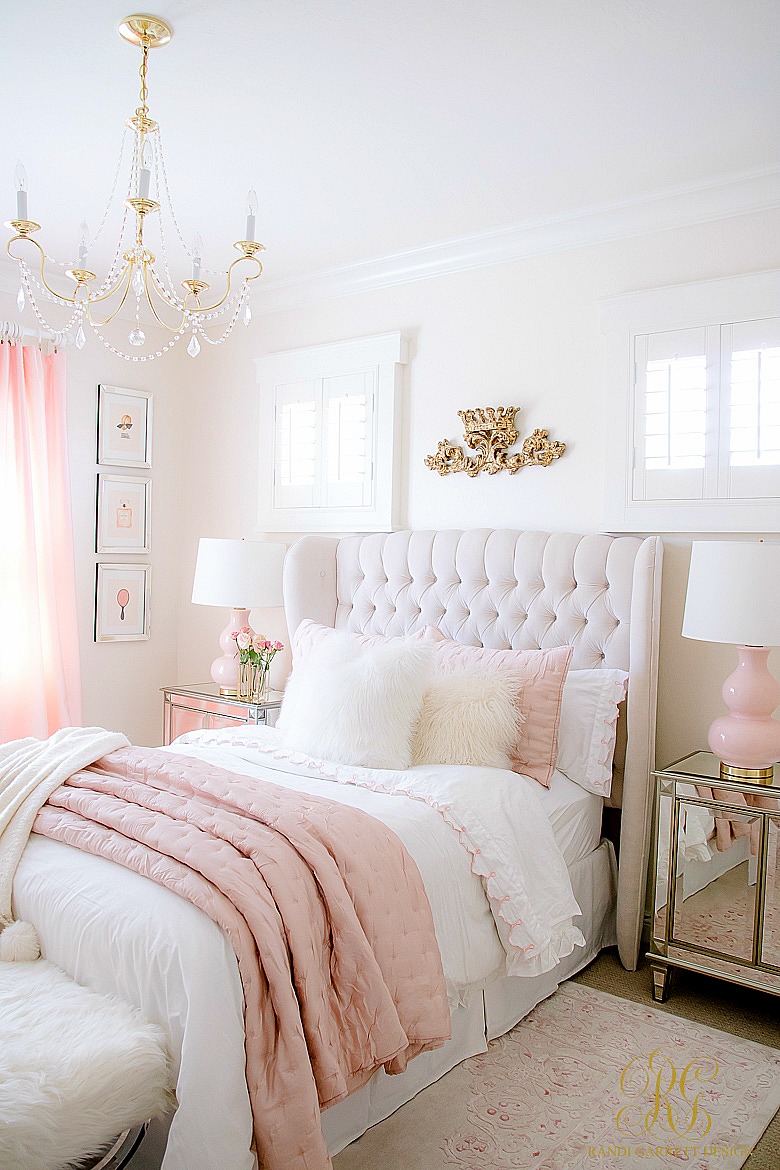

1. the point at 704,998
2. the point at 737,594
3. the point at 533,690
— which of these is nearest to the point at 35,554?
the point at 533,690

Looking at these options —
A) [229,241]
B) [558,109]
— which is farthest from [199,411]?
[558,109]

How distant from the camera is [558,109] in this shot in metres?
2.60

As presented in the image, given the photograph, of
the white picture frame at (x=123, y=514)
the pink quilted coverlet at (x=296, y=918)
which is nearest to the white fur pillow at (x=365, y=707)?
the pink quilted coverlet at (x=296, y=918)

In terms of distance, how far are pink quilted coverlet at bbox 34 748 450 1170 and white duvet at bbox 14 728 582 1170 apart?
51 millimetres

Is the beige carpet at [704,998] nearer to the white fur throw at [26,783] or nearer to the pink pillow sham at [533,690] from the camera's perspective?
the pink pillow sham at [533,690]

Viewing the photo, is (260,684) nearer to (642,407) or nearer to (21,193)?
(642,407)

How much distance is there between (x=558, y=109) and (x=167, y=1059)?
2.64 m

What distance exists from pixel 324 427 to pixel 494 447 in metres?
0.96

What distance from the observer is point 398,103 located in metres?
2.58

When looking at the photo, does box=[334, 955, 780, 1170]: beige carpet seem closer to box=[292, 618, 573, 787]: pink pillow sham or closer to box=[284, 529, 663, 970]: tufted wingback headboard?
box=[284, 529, 663, 970]: tufted wingback headboard

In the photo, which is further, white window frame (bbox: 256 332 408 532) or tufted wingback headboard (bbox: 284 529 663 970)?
white window frame (bbox: 256 332 408 532)

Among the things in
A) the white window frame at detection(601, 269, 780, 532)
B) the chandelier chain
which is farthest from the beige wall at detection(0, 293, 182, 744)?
the white window frame at detection(601, 269, 780, 532)

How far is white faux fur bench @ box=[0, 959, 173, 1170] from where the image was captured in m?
1.49

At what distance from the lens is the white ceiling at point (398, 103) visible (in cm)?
218
